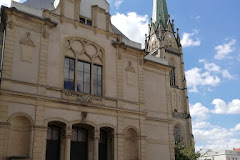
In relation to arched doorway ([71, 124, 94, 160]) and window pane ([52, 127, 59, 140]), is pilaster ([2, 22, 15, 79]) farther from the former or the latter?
arched doorway ([71, 124, 94, 160])

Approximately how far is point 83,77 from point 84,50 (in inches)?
81.8

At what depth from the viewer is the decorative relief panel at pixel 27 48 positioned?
62.5 ft

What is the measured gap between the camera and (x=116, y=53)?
23938 millimetres

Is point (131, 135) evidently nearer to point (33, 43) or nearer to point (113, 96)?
point (113, 96)

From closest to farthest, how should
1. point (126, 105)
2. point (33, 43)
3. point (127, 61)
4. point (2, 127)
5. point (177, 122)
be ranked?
point (2, 127) → point (33, 43) → point (126, 105) → point (127, 61) → point (177, 122)

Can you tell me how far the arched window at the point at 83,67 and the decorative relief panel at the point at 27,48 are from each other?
2627mm

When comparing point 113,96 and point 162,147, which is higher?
point 113,96

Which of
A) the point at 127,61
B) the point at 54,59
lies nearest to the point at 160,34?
→ the point at 127,61

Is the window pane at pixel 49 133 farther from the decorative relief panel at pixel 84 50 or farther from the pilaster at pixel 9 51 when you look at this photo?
the decorative relief panel at pixel 84 50

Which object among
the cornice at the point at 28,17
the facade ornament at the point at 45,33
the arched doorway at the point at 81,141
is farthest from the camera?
the arched doorway at the point at 81,141

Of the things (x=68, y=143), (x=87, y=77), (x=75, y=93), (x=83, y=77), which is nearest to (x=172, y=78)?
(x=87, y=77)

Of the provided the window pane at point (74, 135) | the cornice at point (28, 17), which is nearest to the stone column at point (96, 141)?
the window pane at point (74, 135)

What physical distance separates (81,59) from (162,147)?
10.5 m

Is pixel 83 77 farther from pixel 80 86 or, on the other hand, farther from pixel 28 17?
pixel 28 17
